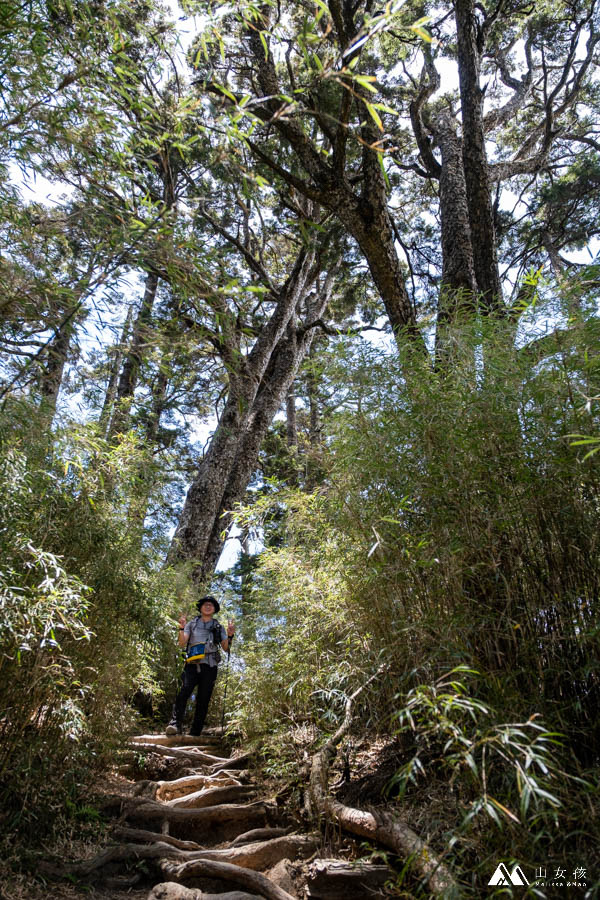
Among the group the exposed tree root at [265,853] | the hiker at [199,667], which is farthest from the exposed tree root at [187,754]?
the exposed tree root at [265,853]

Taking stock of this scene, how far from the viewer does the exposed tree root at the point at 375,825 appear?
1604mm

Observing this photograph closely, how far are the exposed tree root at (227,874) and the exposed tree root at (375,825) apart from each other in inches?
14.7

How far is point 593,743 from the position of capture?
165cm

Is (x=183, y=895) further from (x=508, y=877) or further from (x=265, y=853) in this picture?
(x=508, y=877)

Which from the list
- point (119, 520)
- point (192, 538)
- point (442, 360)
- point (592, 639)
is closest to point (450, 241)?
point (442, 360)

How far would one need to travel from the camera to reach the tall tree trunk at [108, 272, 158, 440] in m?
2.28

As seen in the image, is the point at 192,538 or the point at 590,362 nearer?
the point at 590,362

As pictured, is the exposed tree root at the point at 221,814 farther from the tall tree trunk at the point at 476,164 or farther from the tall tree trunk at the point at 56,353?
the tall tree trunk at the point at 476,164

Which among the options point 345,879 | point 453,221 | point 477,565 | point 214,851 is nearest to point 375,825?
point 345,879

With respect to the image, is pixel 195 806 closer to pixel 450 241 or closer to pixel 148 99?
pixel 148 99

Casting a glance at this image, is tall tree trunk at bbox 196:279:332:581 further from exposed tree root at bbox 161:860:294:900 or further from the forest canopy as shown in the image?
exposed tree root at bbox 161:860:294:900

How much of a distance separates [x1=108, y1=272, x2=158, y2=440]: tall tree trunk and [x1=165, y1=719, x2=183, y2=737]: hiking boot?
7.38 feet

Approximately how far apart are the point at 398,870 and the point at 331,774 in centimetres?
88

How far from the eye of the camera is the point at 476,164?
4602 mm
